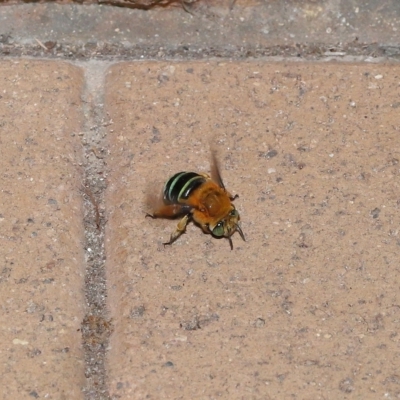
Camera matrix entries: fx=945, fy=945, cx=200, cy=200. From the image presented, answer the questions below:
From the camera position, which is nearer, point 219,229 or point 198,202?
point 219,229

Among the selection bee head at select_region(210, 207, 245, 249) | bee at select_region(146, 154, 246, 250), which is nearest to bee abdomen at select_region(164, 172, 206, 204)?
bee at select_region(146, 154, 246, 250)

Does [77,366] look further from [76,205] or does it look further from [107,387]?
[76,205]

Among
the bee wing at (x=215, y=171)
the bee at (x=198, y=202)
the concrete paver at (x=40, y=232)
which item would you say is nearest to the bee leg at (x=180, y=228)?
the bee at (x=198, y=202)

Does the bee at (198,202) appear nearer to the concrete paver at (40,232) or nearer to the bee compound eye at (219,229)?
the bee compound eye at (219,229)

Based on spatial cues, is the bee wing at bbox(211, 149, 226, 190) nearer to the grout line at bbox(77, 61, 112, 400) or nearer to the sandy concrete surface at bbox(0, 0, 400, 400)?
the sandy concrete surface at bbox(0, 0, 400, 400)

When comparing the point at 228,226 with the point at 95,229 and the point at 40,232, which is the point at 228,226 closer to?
the point at 95,229

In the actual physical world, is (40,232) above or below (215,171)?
below

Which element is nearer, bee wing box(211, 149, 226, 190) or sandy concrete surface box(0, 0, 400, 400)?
sandy concrete surface box(0, 0, 400, 400)

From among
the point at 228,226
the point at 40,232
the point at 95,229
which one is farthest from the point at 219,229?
the point at 40,232
